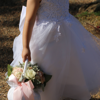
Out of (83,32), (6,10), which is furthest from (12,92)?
(6,10)

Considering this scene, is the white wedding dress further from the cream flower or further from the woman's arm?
the cream flower

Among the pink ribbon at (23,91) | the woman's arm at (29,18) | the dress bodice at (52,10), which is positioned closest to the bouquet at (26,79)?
the pink ribbon at (23,91)

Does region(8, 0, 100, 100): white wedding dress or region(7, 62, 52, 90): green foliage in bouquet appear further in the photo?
region(8, 0, 100, 100): white wedding dress

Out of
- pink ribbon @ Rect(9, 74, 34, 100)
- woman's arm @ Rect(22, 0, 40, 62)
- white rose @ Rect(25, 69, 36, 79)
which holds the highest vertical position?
woman's arm @ Rect(22, 0, 40, 62)

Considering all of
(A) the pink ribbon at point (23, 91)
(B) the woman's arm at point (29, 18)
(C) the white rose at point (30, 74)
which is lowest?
(A) the pink ribbon at point (23, 91)

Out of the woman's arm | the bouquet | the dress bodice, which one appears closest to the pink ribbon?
the bouquet

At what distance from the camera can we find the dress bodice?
1.83 metres

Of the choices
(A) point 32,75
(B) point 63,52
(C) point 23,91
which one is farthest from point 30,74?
(B) point 63,52

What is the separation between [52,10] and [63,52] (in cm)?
46

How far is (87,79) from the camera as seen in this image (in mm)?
2238

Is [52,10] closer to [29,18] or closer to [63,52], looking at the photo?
[29,18]

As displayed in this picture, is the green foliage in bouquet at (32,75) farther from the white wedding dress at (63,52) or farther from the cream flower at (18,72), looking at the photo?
the white wedding dress at (63,52)

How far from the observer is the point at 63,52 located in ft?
6.49

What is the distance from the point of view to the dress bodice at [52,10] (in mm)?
1829
